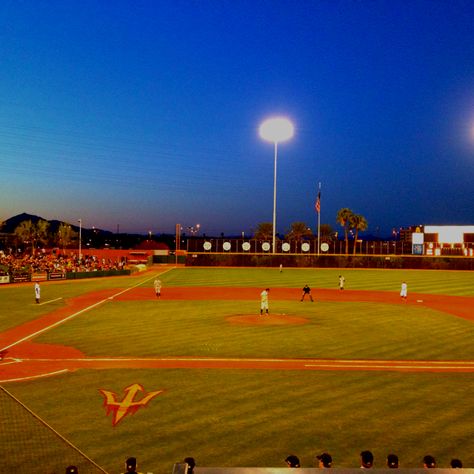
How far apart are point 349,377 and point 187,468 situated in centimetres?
1185

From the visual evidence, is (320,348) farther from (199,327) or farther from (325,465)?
(325,465)

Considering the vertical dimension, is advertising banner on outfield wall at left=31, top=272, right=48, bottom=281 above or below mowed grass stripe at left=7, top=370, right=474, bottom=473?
above

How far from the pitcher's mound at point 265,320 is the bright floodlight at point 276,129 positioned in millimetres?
A: 27930

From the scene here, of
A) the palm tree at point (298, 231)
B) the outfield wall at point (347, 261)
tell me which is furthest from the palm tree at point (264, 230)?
the outfield wall at point (347, 261)

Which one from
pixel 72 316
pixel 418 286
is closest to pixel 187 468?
pixel 72 316

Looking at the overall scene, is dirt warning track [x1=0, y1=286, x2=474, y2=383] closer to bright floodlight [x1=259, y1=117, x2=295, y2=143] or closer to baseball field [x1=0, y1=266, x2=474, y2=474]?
baseball field [x1=0, y1=266, x2=474, y2=474]

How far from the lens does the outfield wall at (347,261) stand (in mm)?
61125

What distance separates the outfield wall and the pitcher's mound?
37790 mm

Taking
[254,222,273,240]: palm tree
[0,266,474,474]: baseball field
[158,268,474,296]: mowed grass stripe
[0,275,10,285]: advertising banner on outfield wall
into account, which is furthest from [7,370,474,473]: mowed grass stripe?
[254,222,273,240]: palm tree

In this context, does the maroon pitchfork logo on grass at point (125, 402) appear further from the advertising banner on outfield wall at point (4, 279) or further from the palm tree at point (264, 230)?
the palm tree at point (264, 230)

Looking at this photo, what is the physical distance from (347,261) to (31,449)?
190 ft

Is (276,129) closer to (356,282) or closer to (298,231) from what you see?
(356,282)

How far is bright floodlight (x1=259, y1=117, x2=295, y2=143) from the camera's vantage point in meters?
48.8

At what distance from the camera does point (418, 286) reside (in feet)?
139
